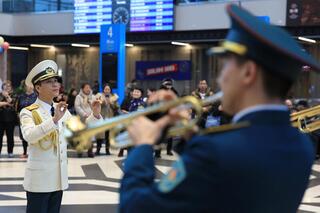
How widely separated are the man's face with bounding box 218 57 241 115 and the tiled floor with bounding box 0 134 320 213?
5.07m

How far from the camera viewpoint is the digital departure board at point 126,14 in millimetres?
19859

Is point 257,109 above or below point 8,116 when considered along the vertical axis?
above

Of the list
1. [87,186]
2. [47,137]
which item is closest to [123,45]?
[87,186]

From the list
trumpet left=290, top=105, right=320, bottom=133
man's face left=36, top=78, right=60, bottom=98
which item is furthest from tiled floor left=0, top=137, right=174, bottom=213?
trumpet left=290, top=105, right=320, bottom=133

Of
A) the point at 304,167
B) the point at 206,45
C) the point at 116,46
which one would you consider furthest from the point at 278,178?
the point at 206,45

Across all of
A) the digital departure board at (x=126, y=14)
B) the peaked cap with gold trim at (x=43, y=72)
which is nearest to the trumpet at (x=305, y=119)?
the peaked cap with gold trim at (x=43, y=72)

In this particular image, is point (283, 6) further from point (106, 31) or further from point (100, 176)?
point (100, 176)

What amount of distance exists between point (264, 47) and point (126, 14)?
765 inches

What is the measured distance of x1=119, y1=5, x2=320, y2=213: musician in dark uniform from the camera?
155 cm

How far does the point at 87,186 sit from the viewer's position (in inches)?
321

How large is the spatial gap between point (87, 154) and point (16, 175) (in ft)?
9.97

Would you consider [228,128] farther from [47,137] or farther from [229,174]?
[47,137]

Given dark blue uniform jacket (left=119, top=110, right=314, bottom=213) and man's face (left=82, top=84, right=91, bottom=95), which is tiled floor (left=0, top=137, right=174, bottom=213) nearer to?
man's face (left=82, top=84, right=91, bottom=95)

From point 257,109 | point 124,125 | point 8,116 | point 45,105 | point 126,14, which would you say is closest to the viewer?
point 257,109
